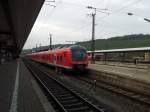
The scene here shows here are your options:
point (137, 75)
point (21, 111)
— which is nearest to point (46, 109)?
point (21, 111)

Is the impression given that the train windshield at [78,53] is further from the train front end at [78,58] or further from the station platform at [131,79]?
the station platform at [131,79]

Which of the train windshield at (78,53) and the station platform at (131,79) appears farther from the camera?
the train windshield at (78,53)

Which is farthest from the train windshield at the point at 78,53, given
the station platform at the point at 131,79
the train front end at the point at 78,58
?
the station platform at the point at 131,79

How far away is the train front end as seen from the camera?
26703 mm

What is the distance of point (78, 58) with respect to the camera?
1064 inches

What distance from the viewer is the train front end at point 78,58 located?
26703 millimetres

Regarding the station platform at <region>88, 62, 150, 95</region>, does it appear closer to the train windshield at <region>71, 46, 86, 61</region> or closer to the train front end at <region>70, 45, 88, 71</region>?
the train front end at <region>70, 45, 88, 71</region>

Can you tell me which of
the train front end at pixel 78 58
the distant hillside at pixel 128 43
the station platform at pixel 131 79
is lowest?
the station platform at pixel 131 79

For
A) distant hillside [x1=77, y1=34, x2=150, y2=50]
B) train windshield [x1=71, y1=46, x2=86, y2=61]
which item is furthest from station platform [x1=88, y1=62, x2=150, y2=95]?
distant hillside [x1=77, y1=34, x2=150, y2=50]

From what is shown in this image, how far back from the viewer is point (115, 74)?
21.1 meters

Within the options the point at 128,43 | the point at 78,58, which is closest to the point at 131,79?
the point at 78,58

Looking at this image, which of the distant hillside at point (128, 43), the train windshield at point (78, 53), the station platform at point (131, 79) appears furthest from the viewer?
the distant hillside at point (128, 43)

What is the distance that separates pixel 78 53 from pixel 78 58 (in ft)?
1.62

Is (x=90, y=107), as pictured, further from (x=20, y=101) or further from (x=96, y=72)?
(x=96, y=72)
